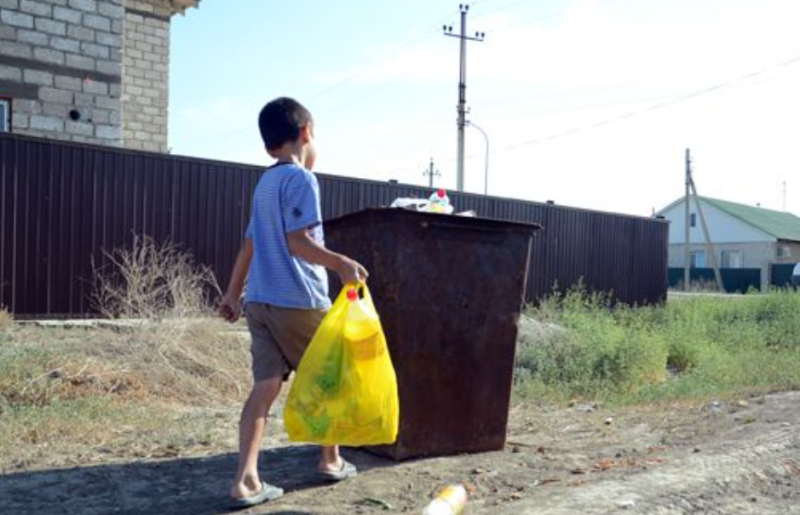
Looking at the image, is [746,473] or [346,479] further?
[746,473]

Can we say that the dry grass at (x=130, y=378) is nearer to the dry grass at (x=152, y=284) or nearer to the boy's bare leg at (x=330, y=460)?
the dry grass at (x=152, y=284)

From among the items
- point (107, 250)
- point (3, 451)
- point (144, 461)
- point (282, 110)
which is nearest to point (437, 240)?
point (282, 110)

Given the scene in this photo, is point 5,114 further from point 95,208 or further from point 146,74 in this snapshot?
point 146,74

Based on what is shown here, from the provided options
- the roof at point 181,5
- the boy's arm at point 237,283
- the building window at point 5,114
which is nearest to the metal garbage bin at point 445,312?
the boy's arm at point 237,283

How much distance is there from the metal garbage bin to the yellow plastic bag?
0.75 meters

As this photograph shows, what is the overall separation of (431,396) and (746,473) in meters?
1.76

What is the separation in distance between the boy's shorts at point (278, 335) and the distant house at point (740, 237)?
181ft

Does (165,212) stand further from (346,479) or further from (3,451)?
(346,479)

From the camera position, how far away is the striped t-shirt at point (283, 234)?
3514 millimetres

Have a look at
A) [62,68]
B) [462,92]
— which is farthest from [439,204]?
[462,92]

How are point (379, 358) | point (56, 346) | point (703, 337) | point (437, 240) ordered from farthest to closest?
point (703, 337) → point (56, 346) → point (437, 240) → point (379, 358)

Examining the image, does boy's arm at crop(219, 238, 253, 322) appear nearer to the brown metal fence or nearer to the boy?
the boy

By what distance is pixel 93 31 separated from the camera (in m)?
12.8

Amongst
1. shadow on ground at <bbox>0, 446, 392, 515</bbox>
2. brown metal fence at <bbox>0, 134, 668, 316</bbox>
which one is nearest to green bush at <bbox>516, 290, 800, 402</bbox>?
shadow on ground at <bbox>0, 446, 392, 515</bbox>
